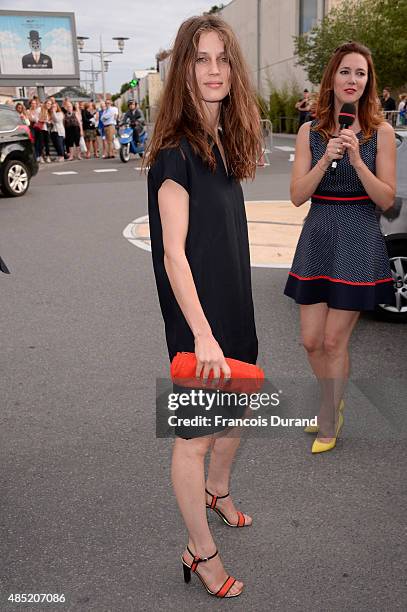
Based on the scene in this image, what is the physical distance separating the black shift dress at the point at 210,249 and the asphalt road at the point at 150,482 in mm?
910

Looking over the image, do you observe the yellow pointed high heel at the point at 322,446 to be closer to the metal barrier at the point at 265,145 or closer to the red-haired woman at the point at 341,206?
the red-haired woman at the point at 341,206

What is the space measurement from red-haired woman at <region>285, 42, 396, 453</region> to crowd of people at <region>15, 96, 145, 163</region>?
52.9 feet

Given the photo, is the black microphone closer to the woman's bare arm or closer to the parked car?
the woman's bare arm

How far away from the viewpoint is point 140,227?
9445mm

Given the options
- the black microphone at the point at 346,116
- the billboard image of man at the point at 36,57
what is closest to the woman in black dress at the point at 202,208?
the black microphone at the point at 346,116

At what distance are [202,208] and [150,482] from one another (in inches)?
62.1

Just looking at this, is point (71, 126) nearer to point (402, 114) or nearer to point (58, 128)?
point (58, 128)

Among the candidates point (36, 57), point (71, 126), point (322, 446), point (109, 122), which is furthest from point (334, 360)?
point (36, 57)

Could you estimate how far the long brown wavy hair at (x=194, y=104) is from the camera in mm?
2004

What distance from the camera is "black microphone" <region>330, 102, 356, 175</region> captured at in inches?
112

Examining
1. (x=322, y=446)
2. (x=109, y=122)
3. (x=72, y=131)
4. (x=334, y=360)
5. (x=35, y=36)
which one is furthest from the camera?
(x=35, y=36)

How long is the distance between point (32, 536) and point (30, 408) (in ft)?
4.01

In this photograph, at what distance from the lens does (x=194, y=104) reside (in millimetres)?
2037

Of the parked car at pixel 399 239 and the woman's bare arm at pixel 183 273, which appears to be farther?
the parked car at pixel 399 239
